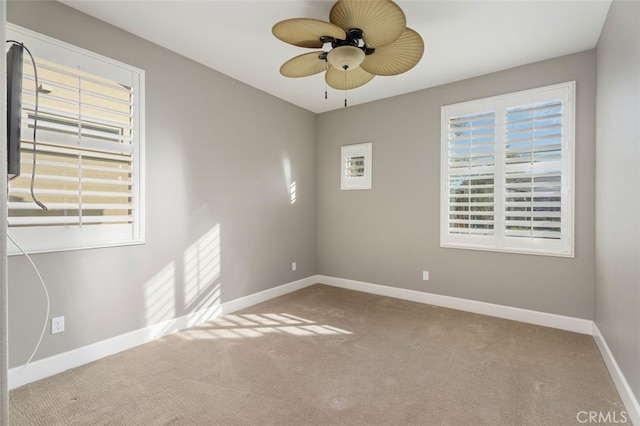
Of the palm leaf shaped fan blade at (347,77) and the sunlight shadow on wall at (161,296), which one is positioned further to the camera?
the sunlight shadow on wall at (161,296)

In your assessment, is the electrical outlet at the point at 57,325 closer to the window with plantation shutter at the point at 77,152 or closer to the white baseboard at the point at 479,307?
the window with plantation shutter at the point at 77,152

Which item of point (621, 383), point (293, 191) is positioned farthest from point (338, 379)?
point (293, 191)

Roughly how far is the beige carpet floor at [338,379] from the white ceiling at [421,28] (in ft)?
9.13

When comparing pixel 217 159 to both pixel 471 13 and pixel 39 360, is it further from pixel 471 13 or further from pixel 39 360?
pixel 471 13

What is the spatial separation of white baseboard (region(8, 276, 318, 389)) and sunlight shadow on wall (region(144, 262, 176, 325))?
80 mm

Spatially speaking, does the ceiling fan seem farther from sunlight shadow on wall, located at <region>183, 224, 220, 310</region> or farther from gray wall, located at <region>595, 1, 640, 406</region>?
sunlight shadow on wall, located at <region>183, 224, 220, 310</region>

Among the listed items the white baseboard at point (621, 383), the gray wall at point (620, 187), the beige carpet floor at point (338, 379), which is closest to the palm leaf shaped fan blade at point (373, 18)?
the gray wall at point (620, 187)

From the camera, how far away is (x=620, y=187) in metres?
2.10

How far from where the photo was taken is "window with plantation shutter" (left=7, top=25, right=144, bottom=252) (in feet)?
7.26

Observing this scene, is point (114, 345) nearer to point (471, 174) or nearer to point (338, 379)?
point (338, 379)

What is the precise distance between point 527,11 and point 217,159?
10.4ft

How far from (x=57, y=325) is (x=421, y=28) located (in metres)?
3.76

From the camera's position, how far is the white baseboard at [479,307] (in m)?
3.13

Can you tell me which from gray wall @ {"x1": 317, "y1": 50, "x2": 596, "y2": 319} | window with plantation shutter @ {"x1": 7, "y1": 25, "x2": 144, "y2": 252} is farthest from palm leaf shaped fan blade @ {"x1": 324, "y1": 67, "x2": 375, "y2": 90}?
window with plantation shutter @ {"x1": 7, "y1": 25, "x2": 144, "y2": 252}
